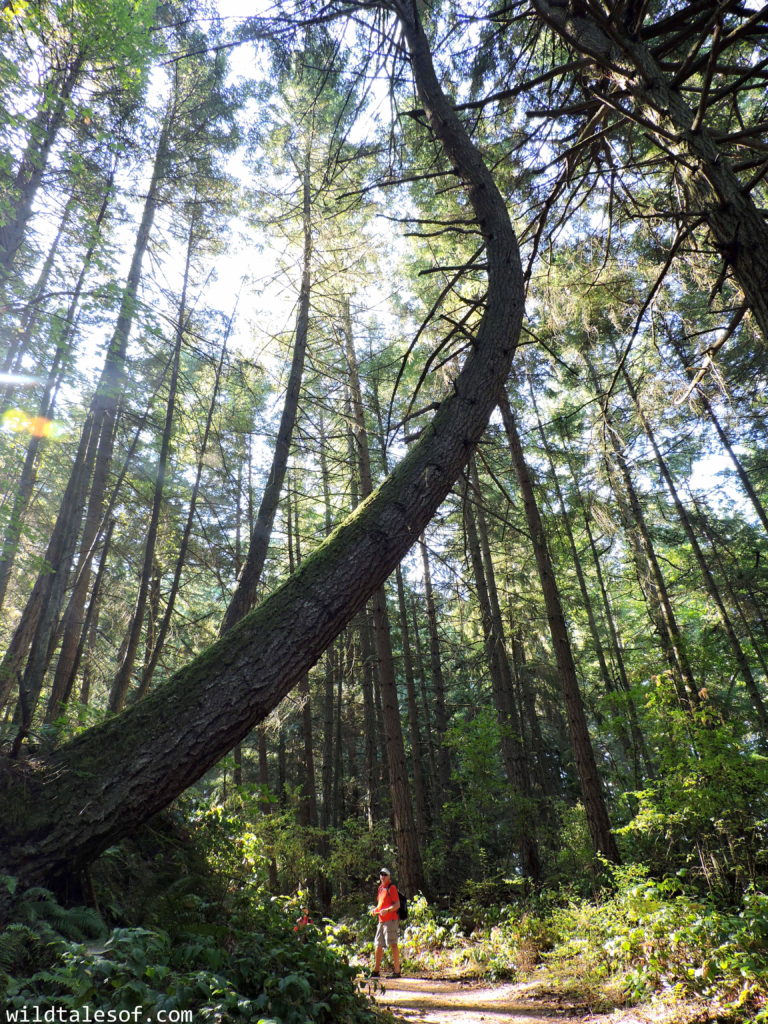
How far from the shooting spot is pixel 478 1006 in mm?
5941

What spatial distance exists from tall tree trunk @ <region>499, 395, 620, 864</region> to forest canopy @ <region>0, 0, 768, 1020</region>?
59 mm

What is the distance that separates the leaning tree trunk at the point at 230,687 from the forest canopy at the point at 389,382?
0.06 feet

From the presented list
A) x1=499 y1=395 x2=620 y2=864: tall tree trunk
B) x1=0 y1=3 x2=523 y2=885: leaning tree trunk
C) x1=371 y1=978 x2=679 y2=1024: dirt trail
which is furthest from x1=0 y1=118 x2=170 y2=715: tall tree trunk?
x1=499 y1=395 x2=620 y2=864: tall tree trunk

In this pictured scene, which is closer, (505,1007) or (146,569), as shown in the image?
(505,1007)

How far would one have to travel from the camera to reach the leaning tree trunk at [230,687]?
2.71 meters

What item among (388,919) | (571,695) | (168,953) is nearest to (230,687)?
(168,953)

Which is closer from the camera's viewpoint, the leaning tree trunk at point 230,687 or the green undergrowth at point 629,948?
the leaning tree trunk at point 230,687

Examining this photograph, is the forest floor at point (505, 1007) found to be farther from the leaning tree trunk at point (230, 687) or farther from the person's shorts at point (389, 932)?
the leaning tree trunk at point (230, 687)

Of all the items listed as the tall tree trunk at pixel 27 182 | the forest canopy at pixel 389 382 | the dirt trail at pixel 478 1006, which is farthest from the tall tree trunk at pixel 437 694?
the tall tree trunk at pixel 27 182

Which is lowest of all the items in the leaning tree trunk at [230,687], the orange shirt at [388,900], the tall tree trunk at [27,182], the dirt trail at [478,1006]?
A: the dirt trail at [478,1006]

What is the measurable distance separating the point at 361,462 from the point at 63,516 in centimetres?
616

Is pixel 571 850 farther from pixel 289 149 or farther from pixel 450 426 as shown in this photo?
pixel 289 149

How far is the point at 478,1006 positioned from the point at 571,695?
4456 mm

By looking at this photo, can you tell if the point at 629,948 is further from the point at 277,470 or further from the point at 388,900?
the point at 277,470
